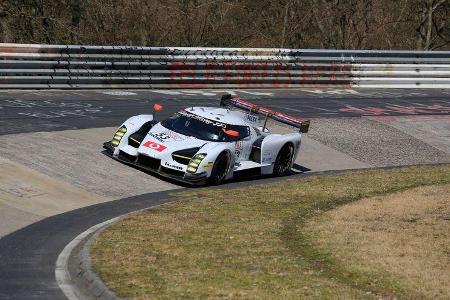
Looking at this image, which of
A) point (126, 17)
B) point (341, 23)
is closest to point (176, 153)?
point (126, 17)

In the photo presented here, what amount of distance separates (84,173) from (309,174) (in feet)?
20.0

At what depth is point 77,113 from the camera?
26500mm

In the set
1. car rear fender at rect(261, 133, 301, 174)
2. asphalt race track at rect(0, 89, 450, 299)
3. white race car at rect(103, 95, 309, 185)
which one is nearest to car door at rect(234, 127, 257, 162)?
white race car at rect(103, 95, 309, 185)

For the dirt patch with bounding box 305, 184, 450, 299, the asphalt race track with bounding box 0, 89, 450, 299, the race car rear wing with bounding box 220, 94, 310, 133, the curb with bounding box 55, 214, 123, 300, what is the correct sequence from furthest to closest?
the race car rear wing with bounding box 220, 94, 310, 133 → the asphalt race track with bounding box 0, 89, 450, 299 → the dirt patch with bounding box 305, 184, 450, 299 → the curb with bounding box 55, 214, 123, 300

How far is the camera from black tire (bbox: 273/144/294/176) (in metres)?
Result: 22.8

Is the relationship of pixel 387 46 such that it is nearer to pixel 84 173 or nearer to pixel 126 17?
pixel 126 17

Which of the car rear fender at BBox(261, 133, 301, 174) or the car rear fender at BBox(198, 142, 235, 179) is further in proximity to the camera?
the car rear fender at BBox(261, 133, 301, 174)

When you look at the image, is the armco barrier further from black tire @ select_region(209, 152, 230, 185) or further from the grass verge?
the grass verge

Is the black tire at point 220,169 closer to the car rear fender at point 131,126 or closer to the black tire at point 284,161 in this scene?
the black tire at point 284,161

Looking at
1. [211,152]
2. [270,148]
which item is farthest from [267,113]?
[211,152]

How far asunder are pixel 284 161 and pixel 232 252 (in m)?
9.20

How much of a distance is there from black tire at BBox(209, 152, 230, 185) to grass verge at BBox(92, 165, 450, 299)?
55 cm

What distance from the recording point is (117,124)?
1010 inches

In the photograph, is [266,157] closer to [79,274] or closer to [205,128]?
[205,128]
